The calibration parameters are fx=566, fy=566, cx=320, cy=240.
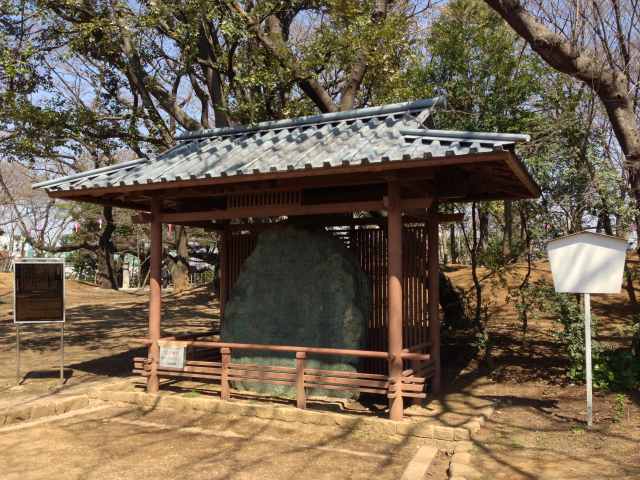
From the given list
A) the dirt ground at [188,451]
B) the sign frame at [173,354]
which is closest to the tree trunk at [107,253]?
the sign frame at [173,354]

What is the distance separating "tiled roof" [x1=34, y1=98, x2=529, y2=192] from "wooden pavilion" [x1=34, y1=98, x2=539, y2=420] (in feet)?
0.07

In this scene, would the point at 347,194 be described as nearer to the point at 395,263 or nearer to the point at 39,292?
the point at 395,263

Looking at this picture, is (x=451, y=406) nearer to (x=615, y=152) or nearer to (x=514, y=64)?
(x=615, y=152)

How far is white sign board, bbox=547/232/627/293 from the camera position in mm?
6676

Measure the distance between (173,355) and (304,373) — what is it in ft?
7.07

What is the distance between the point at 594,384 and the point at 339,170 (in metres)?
5.06

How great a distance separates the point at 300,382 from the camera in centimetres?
745

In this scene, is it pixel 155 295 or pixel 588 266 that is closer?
pixel 588 266

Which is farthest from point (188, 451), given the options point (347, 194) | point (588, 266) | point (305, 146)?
point (588, 266)

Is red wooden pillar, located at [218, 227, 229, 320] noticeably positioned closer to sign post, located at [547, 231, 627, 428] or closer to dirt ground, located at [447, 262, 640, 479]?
dirt ground, located at [447, 262, 640, 479]

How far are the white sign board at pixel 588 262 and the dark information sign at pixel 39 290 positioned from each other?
7.72 meters

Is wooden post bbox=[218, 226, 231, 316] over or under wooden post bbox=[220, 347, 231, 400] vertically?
over

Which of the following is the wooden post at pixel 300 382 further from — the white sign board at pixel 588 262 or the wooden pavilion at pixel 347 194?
the white sign board at pixel 588 262

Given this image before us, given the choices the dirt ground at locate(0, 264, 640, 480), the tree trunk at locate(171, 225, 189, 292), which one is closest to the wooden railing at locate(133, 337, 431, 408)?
the dirt ground at locate(0, 264, 640, 480)
